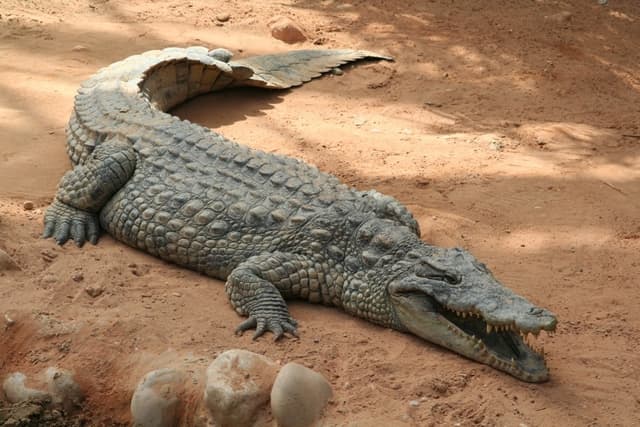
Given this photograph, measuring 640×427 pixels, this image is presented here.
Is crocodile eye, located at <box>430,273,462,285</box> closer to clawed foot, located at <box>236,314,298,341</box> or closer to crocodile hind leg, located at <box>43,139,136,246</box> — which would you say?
clawed foot, located at <box>236,314,298,341</box>

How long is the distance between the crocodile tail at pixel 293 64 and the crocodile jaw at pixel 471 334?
3.41 metres

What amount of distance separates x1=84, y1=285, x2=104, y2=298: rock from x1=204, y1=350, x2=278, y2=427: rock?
97 cm

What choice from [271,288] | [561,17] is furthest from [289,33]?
[271,288]

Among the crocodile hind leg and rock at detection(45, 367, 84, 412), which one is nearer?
rock at detection(45, 367, 84, 412)

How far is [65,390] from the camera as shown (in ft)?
12.8

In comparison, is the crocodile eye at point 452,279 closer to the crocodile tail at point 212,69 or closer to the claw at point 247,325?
the claw at point 247,325

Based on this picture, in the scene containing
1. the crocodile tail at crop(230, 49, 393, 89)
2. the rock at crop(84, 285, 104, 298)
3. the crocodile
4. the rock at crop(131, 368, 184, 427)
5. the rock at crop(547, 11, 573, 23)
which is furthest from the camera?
the rock at crop(547, 11, 573, 23)

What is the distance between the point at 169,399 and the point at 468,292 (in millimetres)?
1498

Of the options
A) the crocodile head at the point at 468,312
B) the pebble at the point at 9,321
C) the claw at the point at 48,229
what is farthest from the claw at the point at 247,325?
the claw at the point at 48,229

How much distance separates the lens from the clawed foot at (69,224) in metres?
4.91

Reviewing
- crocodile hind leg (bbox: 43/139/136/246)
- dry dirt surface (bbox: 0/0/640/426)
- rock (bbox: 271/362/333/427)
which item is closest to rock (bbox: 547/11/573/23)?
dry dirt surface (bbox: 0/0/640/426)

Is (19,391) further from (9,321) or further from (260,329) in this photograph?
(260,329)

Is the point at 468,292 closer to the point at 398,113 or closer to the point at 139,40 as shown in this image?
the point at 398,113

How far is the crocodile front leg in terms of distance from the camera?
4.23 metres
